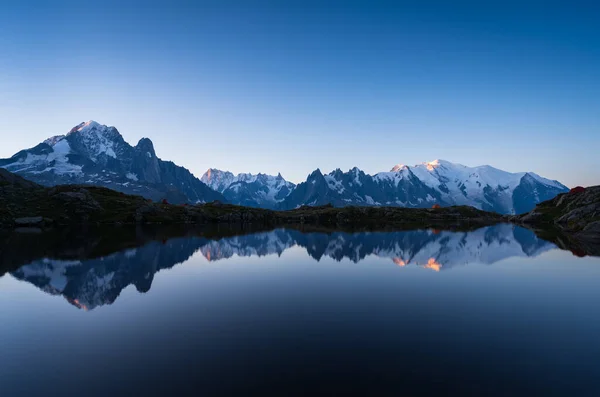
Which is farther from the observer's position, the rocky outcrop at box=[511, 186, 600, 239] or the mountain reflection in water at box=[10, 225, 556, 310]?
the rocky outcrop at box=[511, 186, 600, 239]

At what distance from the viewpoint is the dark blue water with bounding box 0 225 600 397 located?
1720cm

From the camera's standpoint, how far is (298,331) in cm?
2478

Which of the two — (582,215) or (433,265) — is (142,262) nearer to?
(433,265)

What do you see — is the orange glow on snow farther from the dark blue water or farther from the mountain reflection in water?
the dark blue water

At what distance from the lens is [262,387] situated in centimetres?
1647

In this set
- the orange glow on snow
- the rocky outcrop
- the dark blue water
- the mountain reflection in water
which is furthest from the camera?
the rocky outcrop

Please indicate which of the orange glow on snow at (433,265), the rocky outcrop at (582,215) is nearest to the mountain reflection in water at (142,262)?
the orange glow on snow at (433,265)

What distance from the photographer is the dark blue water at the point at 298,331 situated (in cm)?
1720

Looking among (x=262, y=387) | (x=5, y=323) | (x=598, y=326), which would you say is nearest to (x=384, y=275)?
(x=598, y=326)

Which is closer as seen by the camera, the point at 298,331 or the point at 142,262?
the point at 298,331

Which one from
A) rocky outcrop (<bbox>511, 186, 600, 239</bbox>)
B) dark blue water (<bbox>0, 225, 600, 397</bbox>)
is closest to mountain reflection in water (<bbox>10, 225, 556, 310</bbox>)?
dark blue water (<bbox>0, 225, 600, 397</bbox>)

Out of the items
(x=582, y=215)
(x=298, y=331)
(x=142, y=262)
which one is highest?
(x=582, y=215)

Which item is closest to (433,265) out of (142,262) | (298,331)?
(298,331)

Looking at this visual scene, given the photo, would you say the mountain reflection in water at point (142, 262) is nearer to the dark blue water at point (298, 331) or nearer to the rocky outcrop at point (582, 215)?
the dark blue water at point (298, 331)
